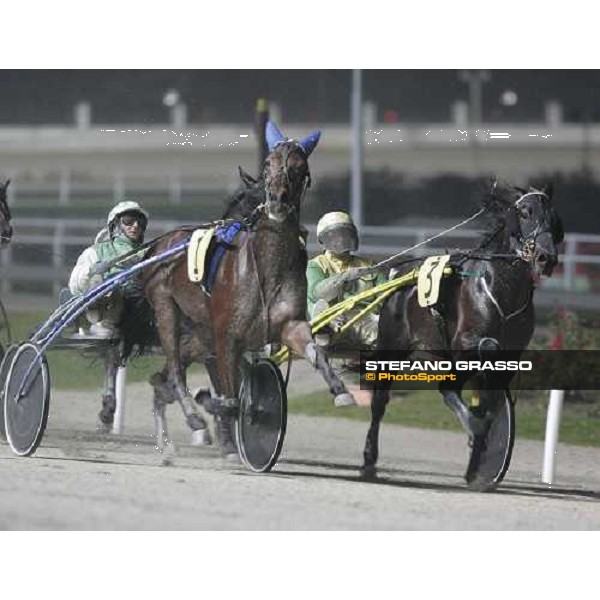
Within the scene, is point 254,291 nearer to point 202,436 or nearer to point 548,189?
point 202,436

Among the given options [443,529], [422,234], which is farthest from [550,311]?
[443,529]

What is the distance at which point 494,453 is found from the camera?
34.6ft

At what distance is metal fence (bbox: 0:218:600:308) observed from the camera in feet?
37.3

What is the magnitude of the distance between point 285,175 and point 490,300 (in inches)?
51.6

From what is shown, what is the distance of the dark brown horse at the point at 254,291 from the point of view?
9.94 meters

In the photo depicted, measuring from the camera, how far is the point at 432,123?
11.4 meters

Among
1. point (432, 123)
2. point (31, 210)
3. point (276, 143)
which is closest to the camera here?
point (276, 143)

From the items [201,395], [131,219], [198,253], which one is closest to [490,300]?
[198,253]

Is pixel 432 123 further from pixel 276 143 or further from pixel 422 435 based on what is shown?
pixel 422 435

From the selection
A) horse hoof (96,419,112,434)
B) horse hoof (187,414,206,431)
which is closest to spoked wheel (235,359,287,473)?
horse hoof (187,414,206,431)

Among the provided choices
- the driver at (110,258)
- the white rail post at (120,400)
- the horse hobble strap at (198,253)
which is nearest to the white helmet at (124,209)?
the driver at (110,258)

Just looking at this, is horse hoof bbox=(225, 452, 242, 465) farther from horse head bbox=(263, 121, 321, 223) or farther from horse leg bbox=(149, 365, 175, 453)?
horse head bbox=(263, 121, 321, 223)

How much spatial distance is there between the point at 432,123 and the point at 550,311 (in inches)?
57.2

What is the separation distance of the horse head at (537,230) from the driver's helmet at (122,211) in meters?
2.25
